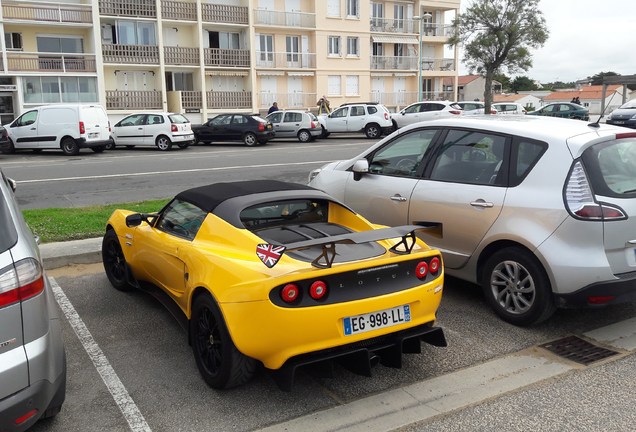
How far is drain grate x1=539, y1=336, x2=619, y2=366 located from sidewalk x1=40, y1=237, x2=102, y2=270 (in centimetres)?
494

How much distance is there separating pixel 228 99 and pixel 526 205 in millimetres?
35687

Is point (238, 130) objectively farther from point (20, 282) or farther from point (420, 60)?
point (420, 60)

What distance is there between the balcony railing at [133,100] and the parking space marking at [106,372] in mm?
31660

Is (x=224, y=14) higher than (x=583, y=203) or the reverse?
higher

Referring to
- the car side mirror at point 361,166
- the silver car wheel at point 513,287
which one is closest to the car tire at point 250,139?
the car side mirror at point 361,166

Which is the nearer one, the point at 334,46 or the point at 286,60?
the point at 286,60

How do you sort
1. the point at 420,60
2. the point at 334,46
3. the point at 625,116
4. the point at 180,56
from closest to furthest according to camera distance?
the point at 625,116 → the point at 180,56 → the point at 334,46 → the point at 420,60

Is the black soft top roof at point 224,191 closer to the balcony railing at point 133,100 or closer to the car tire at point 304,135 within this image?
the car tire at point 304,135

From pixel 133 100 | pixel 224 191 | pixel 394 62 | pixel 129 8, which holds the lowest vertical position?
pixel 224 191

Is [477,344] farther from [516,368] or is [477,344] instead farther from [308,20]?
[308,20]

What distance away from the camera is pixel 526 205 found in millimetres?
4684

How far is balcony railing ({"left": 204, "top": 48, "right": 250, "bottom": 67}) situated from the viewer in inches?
1503

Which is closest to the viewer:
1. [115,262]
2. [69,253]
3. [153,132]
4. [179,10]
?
[115,262]

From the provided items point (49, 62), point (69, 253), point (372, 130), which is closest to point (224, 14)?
point (49, 62)
